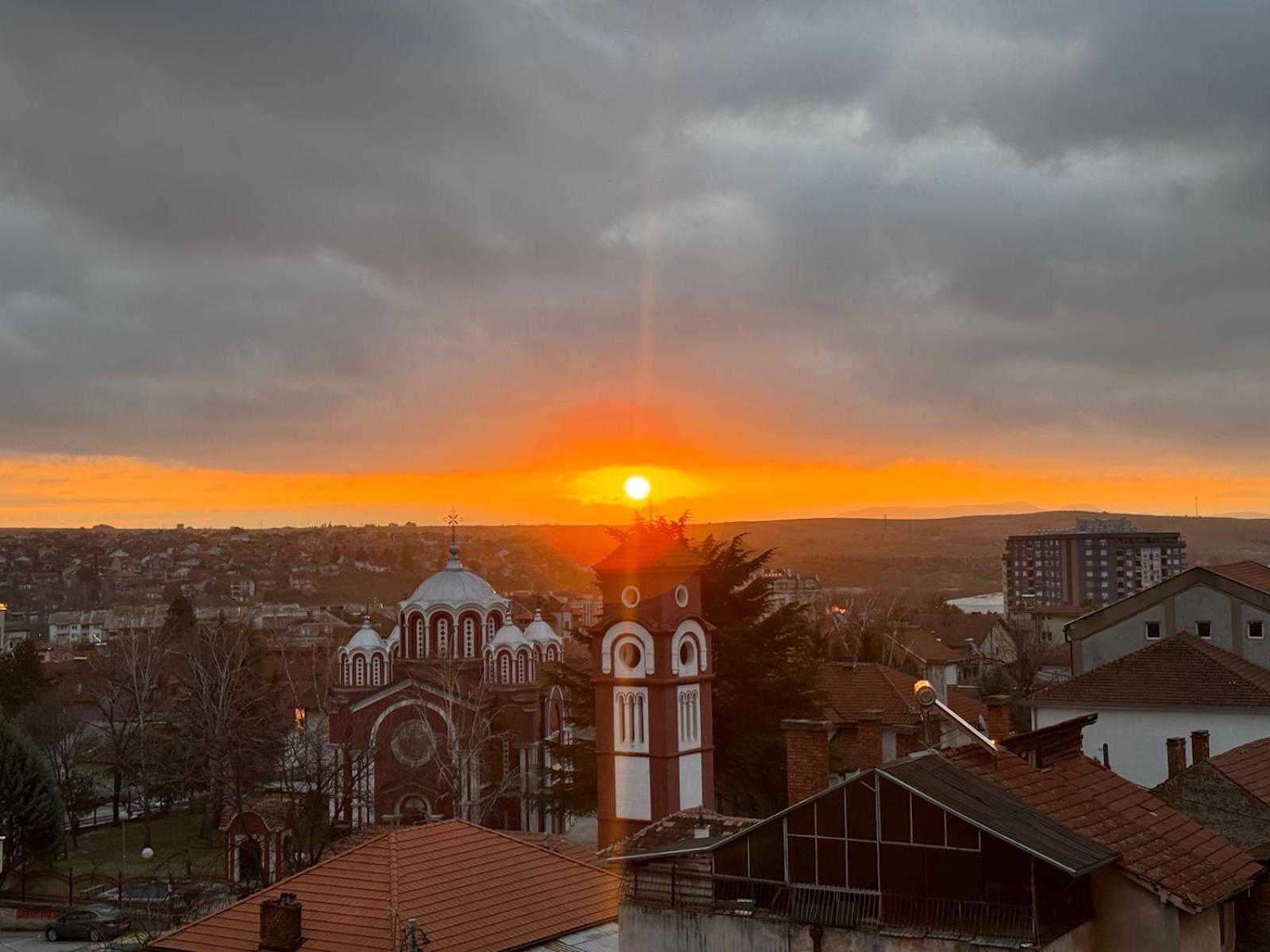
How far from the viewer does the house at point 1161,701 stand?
31.9m

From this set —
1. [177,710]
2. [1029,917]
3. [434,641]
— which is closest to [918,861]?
[1029,917]

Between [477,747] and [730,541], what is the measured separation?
10069 millimetres

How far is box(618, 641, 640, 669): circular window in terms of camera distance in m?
33.7

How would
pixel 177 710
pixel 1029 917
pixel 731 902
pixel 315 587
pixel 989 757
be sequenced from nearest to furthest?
pixel 1029 917, pixel 731 902, pixel 989 757, pixel 177 710, pixel 315 587

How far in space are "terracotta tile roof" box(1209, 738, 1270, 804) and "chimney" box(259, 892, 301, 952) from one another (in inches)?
534

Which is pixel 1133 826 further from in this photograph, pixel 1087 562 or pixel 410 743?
pixel 1087 562

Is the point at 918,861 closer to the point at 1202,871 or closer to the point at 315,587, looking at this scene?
the point at 1202,871

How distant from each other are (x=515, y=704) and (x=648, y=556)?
16.7 m

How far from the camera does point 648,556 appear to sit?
112 feet

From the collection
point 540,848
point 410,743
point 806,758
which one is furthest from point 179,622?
point 806,758

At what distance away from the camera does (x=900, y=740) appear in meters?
26.3

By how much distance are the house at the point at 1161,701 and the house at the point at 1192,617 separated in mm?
999

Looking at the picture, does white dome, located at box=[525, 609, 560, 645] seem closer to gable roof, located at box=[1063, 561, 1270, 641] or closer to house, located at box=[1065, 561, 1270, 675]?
gable roof, located at box=[1063, 561, 1270, 641]

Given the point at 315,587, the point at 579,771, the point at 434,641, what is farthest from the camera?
the point at 315,587
